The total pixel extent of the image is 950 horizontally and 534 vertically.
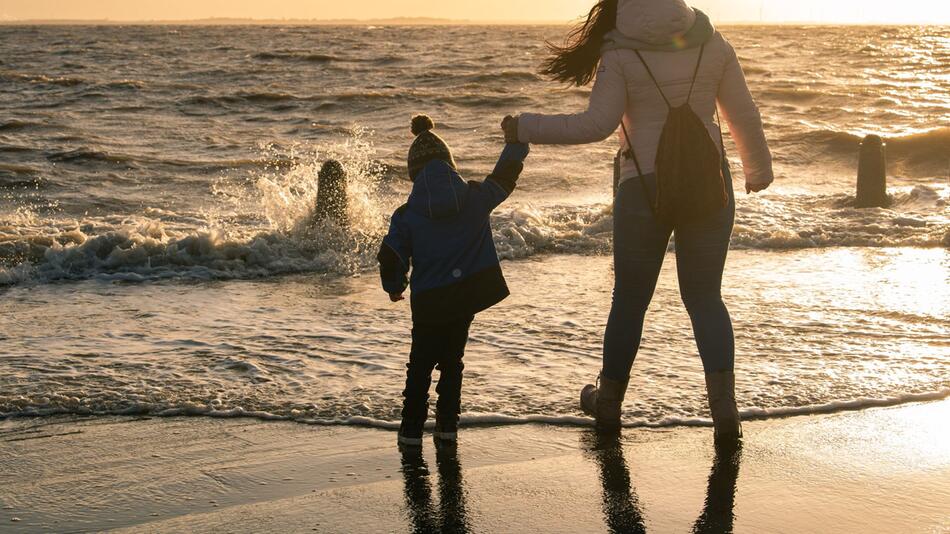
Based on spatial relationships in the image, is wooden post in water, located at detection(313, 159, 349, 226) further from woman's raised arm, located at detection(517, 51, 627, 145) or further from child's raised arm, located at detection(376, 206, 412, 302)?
woman's raised arm, located at detection(517, 51, 627, 145)

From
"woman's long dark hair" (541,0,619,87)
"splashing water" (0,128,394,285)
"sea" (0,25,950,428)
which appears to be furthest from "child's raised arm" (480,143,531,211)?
"splashing water" (0,128,394,285)

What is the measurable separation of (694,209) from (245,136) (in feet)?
72.1

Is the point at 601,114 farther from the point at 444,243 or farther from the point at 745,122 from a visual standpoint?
the point at 444,243

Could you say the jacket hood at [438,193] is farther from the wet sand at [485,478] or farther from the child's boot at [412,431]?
the wet sand at [485,478]

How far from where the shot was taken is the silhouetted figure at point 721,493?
3.89 meters

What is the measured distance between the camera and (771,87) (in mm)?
34469

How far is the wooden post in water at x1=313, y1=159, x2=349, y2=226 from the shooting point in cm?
1245

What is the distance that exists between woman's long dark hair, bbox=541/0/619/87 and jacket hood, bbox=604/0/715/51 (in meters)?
0.07

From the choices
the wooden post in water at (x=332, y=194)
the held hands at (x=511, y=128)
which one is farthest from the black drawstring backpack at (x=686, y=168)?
the wooden post in water at (x=332, y=194)

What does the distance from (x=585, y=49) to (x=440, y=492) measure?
1.91 metres

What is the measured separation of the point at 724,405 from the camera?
A: 4730 millimetres

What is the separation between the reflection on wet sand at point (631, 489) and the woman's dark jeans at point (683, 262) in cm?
43

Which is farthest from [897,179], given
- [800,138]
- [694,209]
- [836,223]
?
[694,209]

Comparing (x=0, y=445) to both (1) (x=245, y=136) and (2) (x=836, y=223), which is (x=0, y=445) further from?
(1) (x=245, y=136)
